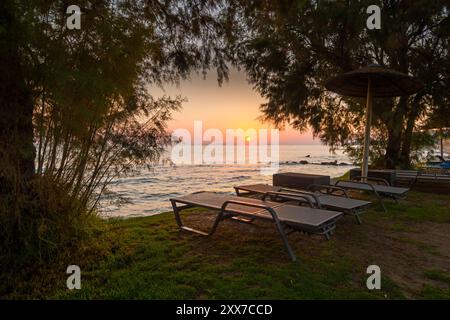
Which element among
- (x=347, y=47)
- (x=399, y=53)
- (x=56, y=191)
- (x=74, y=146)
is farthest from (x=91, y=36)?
(x=399, y=53)

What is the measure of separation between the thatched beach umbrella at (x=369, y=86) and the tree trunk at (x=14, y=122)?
5487 millimetres

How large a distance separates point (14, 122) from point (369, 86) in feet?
21.1

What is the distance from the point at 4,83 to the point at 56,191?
1232mm

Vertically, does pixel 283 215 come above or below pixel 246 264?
above

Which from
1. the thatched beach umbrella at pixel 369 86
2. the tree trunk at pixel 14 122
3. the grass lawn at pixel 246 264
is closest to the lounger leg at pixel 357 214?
the grass lawn at pixel 246 264

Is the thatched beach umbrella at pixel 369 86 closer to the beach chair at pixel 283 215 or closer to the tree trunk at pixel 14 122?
the beach chair at pixel 283 215

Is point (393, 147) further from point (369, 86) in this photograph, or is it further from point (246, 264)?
point (246, 264)

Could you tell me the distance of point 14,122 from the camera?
9.31 ft

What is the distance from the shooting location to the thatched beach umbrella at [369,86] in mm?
6168

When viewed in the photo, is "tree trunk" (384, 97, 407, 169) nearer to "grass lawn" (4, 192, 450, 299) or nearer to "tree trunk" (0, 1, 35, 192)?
"grass lawn" (4, 192, 450, 299)

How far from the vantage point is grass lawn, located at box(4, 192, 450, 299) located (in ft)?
8.10

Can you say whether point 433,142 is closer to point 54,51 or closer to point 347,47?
point 347,47

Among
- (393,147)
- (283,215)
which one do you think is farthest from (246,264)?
(393,147)
